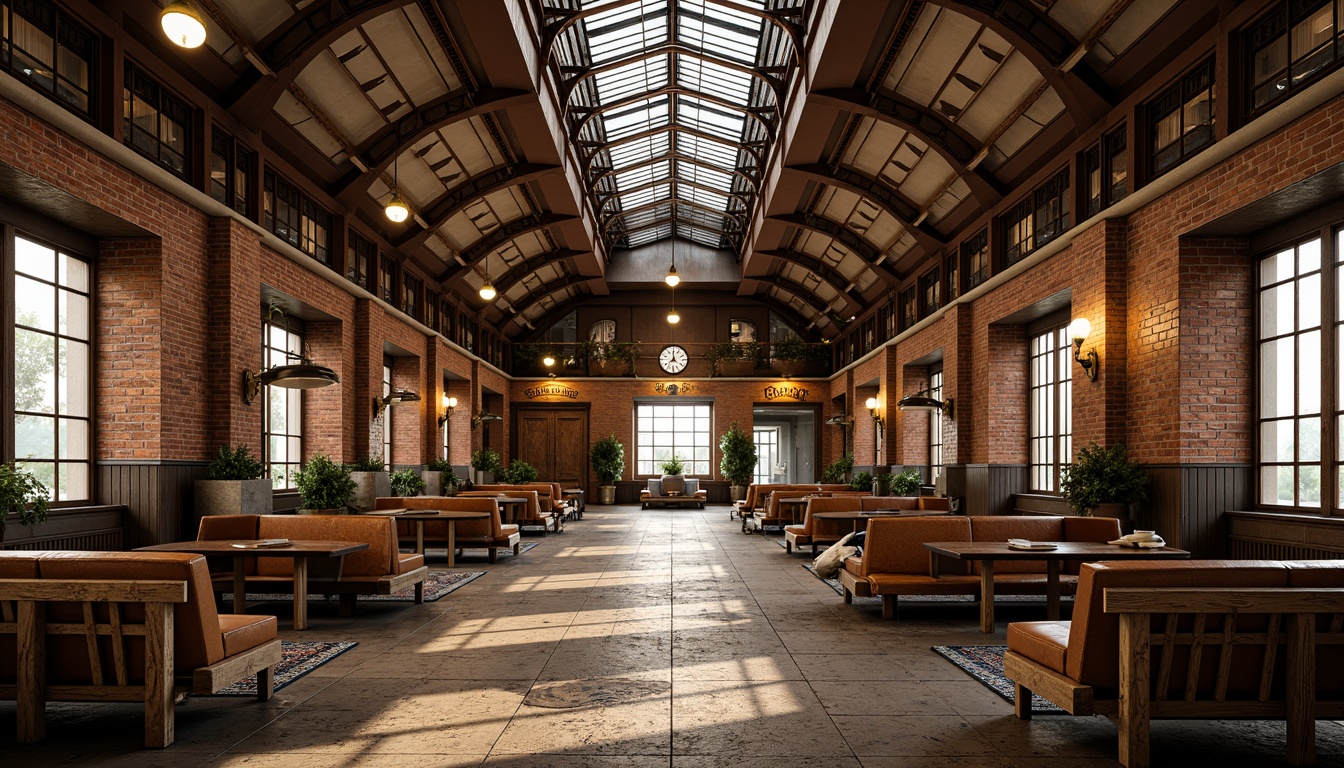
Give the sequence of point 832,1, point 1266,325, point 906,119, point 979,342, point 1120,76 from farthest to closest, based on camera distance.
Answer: point 979,342, point 906,119, point 832,1, point 1120,76, point 1266,325

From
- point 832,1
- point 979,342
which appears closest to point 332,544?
point 832,1

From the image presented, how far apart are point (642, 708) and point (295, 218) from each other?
28.5ft

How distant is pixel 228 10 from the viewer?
7.76m

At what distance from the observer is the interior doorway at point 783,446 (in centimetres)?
2936

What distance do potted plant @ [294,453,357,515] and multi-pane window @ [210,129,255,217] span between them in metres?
2.81

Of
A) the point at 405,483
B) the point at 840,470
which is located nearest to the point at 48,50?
the point at 405,483

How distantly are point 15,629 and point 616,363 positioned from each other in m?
21.3

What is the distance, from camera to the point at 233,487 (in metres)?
8.33

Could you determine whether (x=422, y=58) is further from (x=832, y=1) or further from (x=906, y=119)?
(x=906, y=119)

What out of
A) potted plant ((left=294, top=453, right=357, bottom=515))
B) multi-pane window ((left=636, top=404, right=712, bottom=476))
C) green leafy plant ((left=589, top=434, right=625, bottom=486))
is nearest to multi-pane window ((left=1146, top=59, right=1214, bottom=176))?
potted plant ((left=294, top=453, right=357, bottom=515))

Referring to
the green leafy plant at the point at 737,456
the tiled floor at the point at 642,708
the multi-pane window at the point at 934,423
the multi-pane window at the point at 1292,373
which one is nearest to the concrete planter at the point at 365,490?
the tiled floor at the point at 642,708

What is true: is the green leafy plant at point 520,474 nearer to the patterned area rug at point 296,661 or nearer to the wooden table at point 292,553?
the wooden table at point 292,553

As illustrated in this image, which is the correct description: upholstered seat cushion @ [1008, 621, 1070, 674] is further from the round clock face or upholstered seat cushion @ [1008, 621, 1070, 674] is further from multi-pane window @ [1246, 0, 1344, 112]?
the round clock face

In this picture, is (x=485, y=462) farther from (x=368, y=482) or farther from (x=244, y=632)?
(x=244, y=632)
